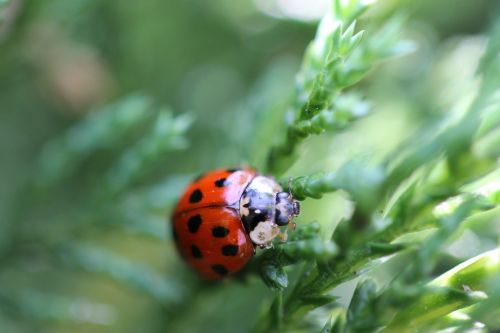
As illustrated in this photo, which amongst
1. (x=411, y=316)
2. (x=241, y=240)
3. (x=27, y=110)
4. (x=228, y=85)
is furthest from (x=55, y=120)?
(x=411, y=316)

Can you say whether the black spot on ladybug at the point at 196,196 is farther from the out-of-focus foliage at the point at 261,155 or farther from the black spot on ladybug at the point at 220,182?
the out-of-focus foliage at the point at 261,155

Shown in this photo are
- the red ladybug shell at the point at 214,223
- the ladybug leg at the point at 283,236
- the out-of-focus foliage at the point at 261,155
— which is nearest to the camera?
the out-of-focus foliage at the point at 261,155

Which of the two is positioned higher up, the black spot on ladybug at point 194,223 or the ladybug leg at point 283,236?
the black spot on ladybug at point 194,223

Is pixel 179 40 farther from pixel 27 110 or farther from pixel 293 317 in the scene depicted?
pixel 293 317

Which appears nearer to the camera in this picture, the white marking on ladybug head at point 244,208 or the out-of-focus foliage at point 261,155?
the out-of-focus foliage at point 261,155

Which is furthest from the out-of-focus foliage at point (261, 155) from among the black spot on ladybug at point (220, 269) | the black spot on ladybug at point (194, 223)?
the black spot on ladybug at point (194, 223)

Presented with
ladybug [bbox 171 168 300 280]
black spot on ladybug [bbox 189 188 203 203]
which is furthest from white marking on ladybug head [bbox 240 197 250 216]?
black spot on ladybug [bbox 189 188 203 203]

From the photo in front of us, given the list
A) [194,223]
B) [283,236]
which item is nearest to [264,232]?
[283,236]
